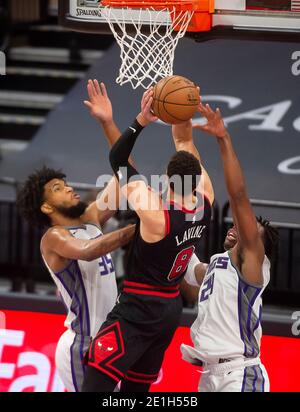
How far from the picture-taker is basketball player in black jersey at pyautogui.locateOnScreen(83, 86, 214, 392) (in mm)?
5977

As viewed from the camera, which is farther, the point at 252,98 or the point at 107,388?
the point at 252,98

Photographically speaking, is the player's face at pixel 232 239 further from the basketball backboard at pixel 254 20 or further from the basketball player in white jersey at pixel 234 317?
the basketball backboard at pixel 254 20

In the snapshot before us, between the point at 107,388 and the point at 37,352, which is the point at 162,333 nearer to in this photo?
the point at 107,388

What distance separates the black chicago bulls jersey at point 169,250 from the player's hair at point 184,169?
10 centimetres

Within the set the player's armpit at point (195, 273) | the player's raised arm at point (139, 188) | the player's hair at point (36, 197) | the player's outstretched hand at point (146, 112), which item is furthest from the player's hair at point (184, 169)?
the player's hair at point (36, 197)

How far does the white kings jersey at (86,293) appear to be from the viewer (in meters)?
6.62

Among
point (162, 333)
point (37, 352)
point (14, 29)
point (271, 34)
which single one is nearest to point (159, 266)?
point (162, 333)

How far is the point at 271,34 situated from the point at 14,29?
7.48m

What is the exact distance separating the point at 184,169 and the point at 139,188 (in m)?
0.26

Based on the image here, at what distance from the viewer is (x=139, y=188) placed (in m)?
5.98

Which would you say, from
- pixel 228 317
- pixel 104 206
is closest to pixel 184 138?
pixel 104 206

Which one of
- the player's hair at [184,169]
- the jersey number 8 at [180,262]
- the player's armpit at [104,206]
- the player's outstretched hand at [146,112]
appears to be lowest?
the jersey number 8 at [180,262]

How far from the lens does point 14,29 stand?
43.9 ft

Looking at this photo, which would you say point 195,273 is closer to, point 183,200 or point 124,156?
point 183,200
